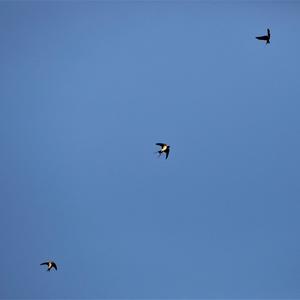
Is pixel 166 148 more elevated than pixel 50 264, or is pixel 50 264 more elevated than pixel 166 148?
pixel 166 148

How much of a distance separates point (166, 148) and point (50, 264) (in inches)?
434

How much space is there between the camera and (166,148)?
23875 millimetres

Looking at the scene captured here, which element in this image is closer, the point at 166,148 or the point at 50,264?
the point at 166,148

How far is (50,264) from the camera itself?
27609 mm
